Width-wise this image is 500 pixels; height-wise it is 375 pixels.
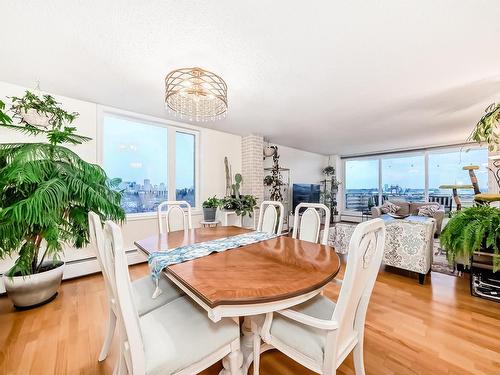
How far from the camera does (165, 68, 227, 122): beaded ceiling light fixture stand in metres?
1.70

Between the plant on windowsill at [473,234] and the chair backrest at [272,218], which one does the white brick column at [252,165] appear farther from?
the plant on windowsill at [473,234]

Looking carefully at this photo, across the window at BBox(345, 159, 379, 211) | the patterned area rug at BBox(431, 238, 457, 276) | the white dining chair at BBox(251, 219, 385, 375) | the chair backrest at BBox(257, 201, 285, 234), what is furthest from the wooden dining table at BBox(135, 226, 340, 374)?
the window at BBox(345, 159, 379, 211)

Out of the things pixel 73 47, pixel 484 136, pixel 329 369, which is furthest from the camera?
pixel 484 136

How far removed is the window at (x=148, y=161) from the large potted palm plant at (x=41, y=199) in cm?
93

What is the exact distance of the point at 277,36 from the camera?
161cm

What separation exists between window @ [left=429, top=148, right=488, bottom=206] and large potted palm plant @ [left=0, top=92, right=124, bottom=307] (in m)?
7.34

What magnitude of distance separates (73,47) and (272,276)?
2.29m

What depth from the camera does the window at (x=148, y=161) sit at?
3154mm

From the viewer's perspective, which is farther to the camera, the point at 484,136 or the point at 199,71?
the point at 484,136

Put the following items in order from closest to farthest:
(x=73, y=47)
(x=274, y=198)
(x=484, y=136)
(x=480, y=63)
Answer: (x=73, y=47)
(x=480, y=63)
(x=484, y=136)
(x=274, y=198)

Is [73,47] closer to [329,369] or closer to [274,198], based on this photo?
[329,369]

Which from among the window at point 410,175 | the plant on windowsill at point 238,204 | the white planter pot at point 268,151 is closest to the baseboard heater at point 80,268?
the plant on windowsill at point 238,204

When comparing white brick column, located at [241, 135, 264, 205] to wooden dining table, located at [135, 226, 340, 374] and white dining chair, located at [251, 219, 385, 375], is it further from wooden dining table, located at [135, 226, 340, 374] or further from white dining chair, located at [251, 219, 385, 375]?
white dining chair, located at [251, 219, 385, 375]

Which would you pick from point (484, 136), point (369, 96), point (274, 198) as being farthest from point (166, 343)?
point (274, 198)
